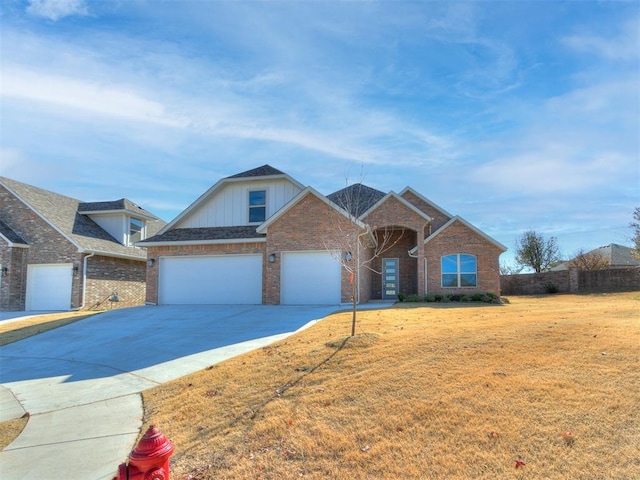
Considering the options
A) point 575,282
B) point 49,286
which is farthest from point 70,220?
point 575,282

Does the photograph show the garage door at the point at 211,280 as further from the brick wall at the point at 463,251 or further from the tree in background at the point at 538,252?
the tree in background at the point at 538,252

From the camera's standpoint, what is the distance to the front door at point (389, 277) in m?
24.5

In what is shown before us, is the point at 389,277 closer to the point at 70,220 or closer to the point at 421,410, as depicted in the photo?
the point at 70,220

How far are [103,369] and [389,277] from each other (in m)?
17.3

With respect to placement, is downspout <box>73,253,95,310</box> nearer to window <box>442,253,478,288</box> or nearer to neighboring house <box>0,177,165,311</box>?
neighboring house <box>0,177,165,311</box>

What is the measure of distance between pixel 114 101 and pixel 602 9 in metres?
12.9

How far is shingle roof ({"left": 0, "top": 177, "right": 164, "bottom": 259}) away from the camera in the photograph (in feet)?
76.5

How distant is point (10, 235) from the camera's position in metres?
22.9

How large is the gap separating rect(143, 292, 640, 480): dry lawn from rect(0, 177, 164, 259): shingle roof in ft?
60.4

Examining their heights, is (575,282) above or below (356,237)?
below

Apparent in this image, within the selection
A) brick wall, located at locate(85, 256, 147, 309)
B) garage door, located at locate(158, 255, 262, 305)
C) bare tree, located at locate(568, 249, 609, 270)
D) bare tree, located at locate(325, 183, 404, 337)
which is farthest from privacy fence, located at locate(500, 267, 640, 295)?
brick wall, located at locate(85, 256, 147, 309)

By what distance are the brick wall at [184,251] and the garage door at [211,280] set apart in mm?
197

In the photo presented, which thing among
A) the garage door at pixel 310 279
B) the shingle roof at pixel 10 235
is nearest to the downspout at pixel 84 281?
the shingle roof at pixel 10 235

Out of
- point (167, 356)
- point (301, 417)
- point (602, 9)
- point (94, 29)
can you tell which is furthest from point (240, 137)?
point (301, 417)
